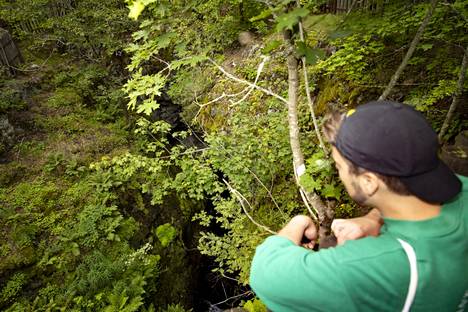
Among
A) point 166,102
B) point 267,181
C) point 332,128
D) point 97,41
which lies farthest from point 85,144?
point 332,128

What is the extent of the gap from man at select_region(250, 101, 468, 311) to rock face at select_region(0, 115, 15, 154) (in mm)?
9896

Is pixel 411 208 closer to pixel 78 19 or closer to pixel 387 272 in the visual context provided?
pixel 387 272

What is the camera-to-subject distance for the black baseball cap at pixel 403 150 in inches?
44.7

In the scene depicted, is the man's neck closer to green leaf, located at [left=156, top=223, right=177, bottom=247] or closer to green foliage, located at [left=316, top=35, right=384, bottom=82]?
green foliage, located at [left=316, top=35, right=384, bottom=82]

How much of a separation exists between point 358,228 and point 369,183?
32 centimetres

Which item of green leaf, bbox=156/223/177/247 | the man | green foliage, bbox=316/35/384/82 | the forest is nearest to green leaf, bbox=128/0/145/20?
the forest

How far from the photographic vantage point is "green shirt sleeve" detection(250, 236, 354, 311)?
44.1 inches

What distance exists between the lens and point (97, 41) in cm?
1145

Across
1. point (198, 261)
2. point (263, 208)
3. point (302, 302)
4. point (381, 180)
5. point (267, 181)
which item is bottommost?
point (198, 261)

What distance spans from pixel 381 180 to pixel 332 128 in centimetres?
41

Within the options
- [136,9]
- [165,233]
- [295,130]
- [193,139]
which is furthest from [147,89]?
[193,139]

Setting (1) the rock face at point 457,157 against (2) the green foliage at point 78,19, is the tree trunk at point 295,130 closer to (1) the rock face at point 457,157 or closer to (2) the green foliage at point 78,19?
(1) the rock face at point 457,157

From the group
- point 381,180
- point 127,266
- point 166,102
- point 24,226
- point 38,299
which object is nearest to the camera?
point 381,180

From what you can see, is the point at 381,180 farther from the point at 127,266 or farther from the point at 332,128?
the point at 127,266
